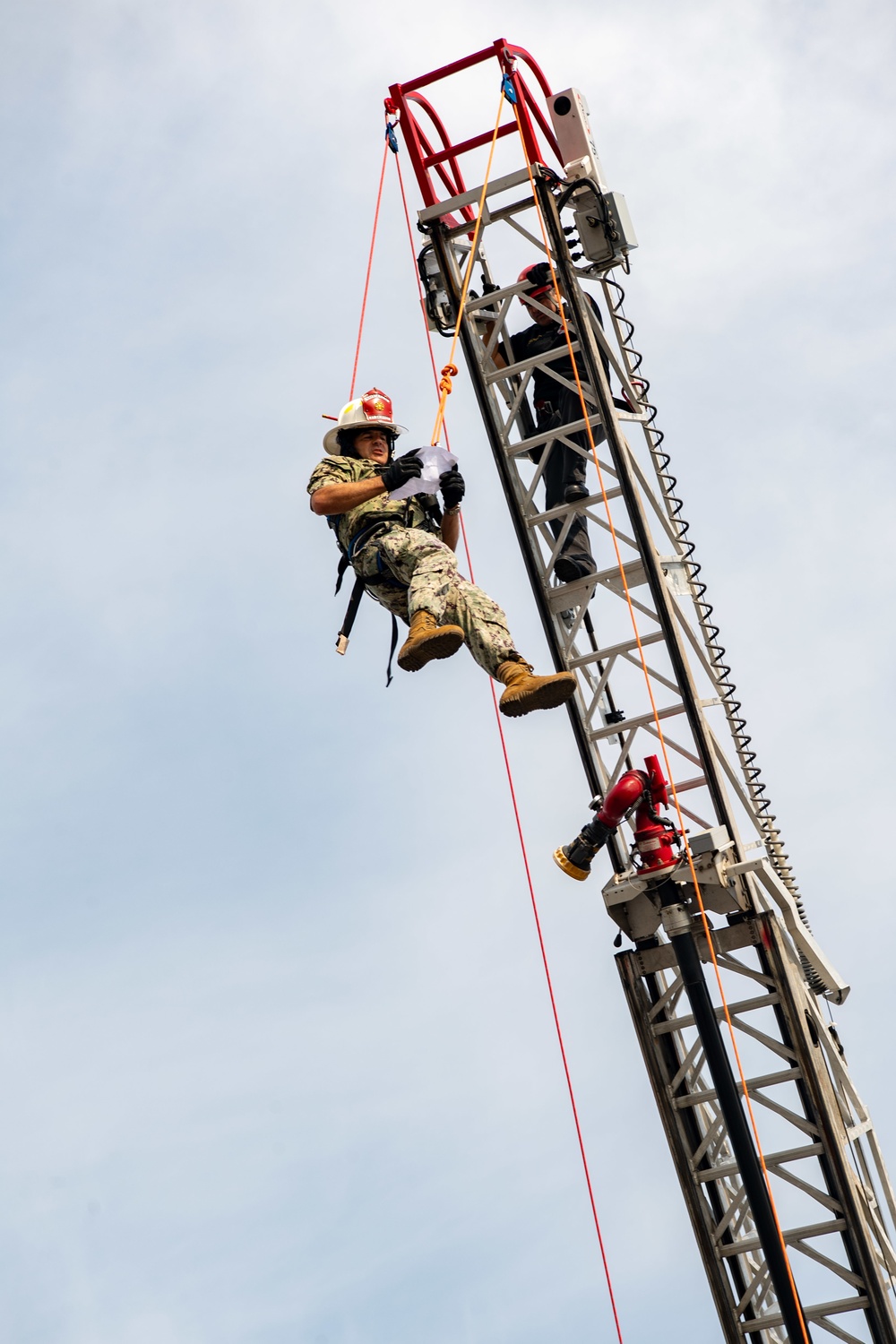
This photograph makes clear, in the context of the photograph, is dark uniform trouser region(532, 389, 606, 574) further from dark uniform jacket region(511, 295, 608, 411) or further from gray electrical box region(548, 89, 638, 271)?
gray electrical box region(548, 89, 638, 271)

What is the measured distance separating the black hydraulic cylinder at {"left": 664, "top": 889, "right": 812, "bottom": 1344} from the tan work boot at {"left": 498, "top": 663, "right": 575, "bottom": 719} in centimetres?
229

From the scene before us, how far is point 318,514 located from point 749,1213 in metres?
5.19

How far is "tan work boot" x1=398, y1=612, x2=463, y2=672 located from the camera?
33.4 ft

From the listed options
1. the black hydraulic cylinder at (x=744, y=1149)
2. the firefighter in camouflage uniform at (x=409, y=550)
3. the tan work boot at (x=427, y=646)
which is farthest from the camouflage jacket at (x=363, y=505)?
the black hydraulic cylinder at (x=744, y=1149)

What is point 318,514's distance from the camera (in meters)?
11.3

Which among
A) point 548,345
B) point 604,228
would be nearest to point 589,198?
point 604,228

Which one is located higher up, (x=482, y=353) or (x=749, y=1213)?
(x=482, y=353)

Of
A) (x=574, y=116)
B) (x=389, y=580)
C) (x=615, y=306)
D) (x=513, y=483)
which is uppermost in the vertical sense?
(x=574, y=116)

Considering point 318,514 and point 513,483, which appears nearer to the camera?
point 318,514

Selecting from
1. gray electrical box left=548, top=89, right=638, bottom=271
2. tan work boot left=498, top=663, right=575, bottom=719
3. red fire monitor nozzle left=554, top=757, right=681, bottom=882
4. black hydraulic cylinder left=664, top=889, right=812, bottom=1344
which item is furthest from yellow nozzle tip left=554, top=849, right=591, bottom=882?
gray electrical box left=548, top=89, right=638, bottom=271

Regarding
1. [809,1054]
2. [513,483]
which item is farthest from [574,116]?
[809,1054]

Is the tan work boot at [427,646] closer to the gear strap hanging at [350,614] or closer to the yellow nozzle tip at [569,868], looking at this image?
the gear strap hanging at [350,614]

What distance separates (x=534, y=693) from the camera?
1016 cm

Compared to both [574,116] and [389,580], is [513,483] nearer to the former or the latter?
[389,580]
